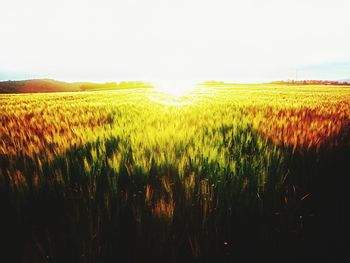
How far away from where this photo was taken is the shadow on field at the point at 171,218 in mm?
1028

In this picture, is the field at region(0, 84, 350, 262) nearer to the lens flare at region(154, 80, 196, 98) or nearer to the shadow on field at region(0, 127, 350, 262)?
the shadow on field at region(0, 127, 350, 262)

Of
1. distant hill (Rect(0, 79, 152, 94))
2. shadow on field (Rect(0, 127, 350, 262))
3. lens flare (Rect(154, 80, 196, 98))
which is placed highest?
distant hill (Rect(0, 79, 152, 94))

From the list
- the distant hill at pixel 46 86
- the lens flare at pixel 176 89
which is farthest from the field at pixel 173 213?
the distant hill at pixel 46 86

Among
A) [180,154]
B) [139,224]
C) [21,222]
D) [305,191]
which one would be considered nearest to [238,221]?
[139,224]

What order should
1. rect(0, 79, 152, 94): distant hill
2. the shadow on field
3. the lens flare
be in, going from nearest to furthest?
the shadow on field < the lens flare < rect(0, 79, 152, 94): distant hill

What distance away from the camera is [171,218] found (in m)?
1.10

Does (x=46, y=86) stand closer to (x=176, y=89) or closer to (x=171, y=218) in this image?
(x=176, y=89)

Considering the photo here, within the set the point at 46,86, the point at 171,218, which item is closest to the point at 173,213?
the point at 171,218

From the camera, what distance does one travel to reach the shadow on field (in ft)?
3.37

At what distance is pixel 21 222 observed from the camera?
123 cm

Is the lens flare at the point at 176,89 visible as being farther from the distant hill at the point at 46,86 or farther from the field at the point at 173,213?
the distant hill at the point at 46,86

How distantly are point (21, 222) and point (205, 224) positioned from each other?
0.91m

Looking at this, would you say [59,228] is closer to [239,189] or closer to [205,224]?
[205,224]

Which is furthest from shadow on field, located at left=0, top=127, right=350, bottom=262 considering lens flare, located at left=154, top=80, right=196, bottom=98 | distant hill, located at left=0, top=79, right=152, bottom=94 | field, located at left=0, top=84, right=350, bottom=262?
distant hill, located at left=0, top=79, right=152, bottom=94
